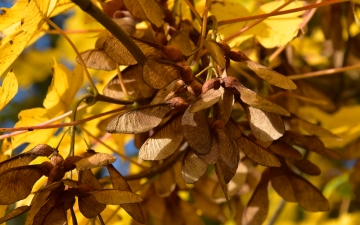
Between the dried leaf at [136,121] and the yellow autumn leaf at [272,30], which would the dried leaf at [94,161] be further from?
the yellow autumn leaf at [272,30]

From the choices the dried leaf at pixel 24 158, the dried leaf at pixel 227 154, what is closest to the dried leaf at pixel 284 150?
the dried leaf at pixel 227 154

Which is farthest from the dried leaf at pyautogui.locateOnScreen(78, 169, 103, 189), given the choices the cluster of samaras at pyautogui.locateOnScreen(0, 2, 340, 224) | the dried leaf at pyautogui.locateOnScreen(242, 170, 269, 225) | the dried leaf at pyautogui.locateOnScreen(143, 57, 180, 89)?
the dried leaf at pyautogui.locateOnScreen(242, 170, 269, 225)

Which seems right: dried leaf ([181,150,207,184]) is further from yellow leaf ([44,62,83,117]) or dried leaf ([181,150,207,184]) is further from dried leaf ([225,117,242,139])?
yellow leaf ([44,62,83,117])

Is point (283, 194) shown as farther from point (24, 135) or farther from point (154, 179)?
point (24, 135)

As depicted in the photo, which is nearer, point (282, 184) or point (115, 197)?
point (115, 197)

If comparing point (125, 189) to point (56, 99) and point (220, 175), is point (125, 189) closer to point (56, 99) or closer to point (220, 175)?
point (220, 175)

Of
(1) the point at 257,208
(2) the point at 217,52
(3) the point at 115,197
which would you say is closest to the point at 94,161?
(3) the point at 115,197
